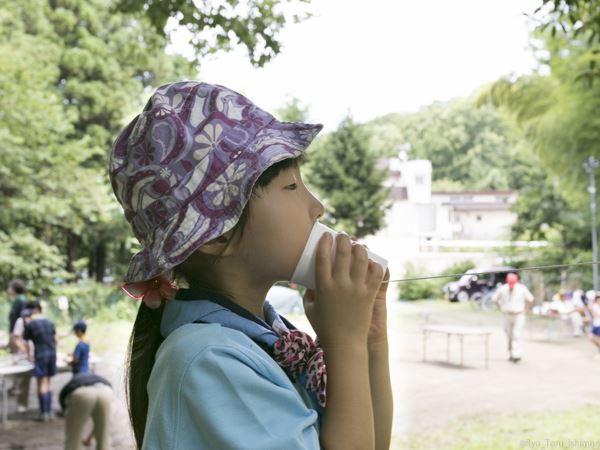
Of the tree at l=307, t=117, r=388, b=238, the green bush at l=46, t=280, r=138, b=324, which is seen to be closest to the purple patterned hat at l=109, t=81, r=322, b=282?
the green bush at l=46, t=280, r=138, b=324

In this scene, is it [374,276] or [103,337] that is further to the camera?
[103,337]

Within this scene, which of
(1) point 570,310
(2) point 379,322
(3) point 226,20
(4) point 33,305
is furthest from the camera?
(1) point 570,310

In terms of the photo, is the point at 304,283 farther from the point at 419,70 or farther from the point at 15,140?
the point at 419,70

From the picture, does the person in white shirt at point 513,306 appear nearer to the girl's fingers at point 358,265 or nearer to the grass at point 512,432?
the grass at point 512,432

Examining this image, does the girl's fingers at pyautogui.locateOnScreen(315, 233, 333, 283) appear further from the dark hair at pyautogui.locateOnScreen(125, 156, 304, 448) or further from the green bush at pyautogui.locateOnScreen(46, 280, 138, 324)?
the green bush at pyautogui.locateOnScreen(46, 280, 138, 324)

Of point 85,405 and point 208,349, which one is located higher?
point 208,349

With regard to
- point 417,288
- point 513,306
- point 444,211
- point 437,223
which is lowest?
point 417,288

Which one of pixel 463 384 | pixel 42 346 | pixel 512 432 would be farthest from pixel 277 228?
pixel 463 384

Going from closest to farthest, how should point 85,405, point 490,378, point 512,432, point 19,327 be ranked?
1. point 85,405
2. point 512,432
3. point 19,327
4. point 490,378

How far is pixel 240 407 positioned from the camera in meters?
0.51

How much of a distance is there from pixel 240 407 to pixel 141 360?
0.65 feet

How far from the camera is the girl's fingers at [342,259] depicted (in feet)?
1.89

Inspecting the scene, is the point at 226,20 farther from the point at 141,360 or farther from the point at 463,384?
the point at 463,384

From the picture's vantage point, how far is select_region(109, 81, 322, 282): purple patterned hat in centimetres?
57
